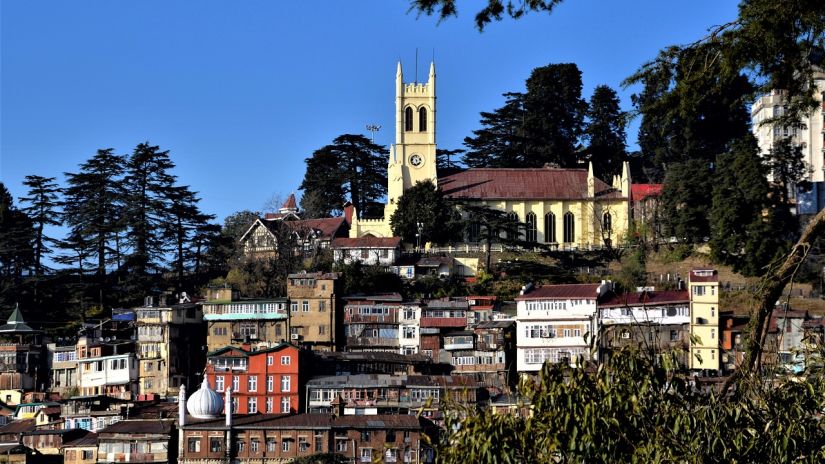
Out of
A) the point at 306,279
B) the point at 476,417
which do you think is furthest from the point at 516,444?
the point at 306,279

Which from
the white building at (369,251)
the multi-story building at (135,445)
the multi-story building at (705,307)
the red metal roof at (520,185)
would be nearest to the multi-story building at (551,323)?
the multi-story building at (705,307)

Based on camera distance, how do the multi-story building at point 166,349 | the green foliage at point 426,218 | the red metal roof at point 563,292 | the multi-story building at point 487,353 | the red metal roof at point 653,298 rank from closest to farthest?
the red metal roof at point 653,298 < the multi-story building at point 487,353 < the red metal roof at point 563,292 < the multi-story building at point 166,349 < the green foliage at point 426,218

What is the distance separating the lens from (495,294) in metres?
70.4

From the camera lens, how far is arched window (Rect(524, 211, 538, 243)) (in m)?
82.9

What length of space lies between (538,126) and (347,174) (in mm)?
12995

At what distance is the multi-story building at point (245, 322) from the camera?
6675 centimetres

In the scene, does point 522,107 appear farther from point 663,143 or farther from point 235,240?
point 235,240

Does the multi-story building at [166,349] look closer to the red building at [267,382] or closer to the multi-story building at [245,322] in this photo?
the multi-story building at [245,322]

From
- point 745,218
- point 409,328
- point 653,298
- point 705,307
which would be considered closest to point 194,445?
point 409,328

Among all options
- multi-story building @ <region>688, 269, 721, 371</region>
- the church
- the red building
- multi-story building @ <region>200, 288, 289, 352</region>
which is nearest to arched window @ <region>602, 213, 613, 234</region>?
the church

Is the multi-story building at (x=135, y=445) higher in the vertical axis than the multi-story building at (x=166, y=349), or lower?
lower

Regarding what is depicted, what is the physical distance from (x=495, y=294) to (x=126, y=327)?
18.1m

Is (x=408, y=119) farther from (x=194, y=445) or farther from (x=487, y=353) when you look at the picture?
(x=194, y=445)

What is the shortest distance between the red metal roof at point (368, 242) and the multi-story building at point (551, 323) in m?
13.6
